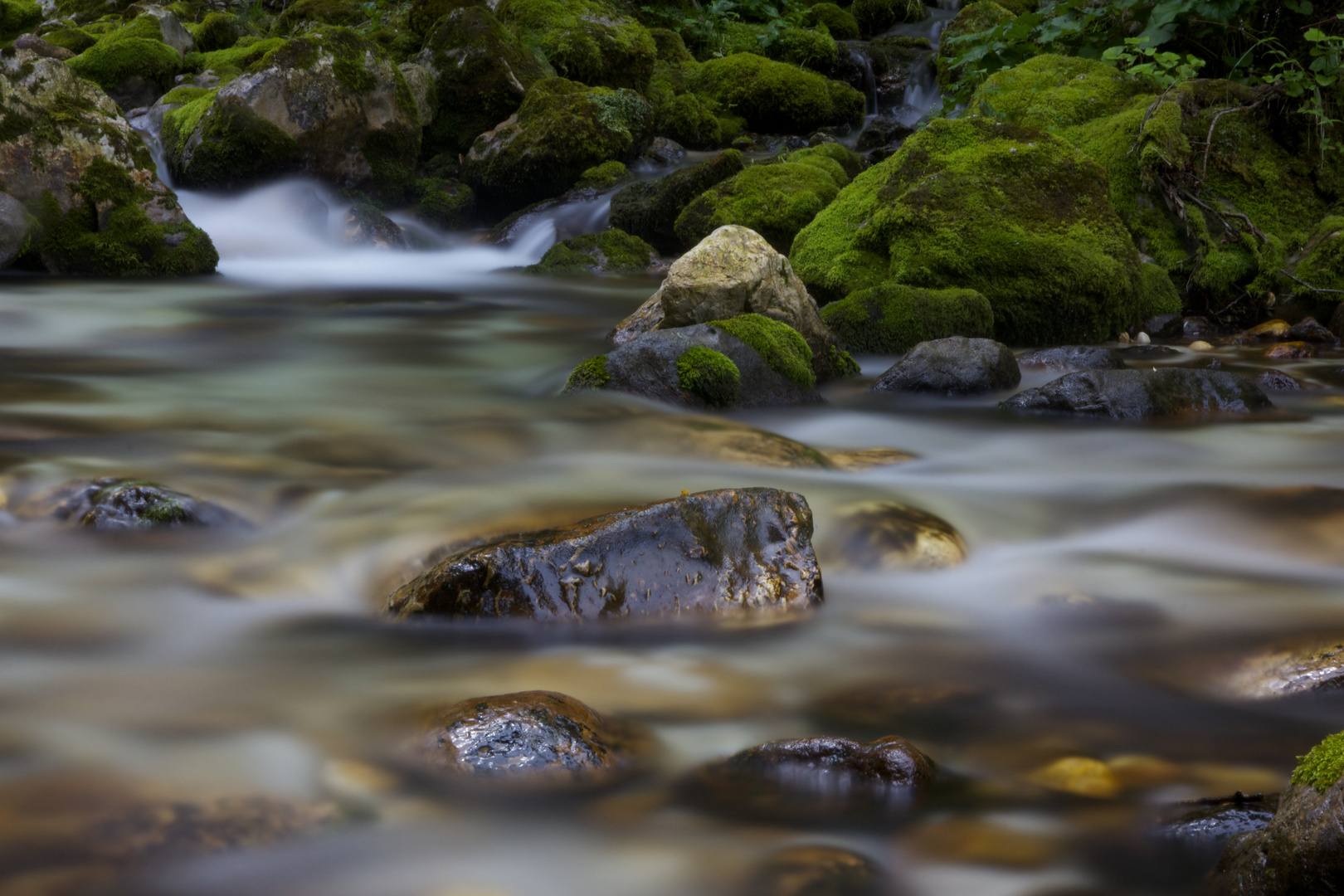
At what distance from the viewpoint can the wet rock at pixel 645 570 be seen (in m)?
3.16

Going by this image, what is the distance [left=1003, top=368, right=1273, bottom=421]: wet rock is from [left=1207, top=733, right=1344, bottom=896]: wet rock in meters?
4.29

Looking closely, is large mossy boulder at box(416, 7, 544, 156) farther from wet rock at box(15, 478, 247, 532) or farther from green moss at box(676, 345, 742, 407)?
wet rock at box(15, 478, 247, 532)

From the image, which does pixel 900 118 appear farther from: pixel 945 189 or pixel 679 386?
pixel 679 386

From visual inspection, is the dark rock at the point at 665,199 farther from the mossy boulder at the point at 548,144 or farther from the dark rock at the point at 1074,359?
the dark rock at the point at 1074,359

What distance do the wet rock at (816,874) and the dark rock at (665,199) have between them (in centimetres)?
972

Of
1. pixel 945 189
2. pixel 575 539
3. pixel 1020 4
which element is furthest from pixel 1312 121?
pixel 1020 4

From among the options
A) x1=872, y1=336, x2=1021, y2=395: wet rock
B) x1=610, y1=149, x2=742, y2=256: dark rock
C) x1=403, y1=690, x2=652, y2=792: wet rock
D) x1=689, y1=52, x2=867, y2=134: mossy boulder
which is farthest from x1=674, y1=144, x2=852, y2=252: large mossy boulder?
x1=403, y1=690, x2=652, y2=792: wet rock

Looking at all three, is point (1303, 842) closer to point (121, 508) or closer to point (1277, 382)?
point (121, 508)

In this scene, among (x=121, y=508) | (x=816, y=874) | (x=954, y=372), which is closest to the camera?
(x=816, y=874)

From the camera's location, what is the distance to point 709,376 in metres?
5.75

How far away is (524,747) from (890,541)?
186cm

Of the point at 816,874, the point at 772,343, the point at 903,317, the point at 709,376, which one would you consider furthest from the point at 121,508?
the point at 903,317

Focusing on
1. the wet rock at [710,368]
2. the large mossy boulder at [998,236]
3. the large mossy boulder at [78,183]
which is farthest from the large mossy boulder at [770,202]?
the large mossy boulder at [78,183]

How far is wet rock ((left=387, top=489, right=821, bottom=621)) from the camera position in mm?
3156
